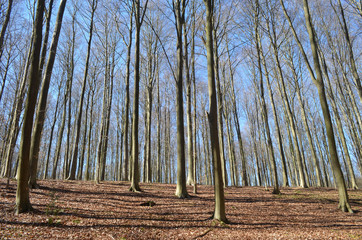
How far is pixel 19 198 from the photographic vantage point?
4930mm

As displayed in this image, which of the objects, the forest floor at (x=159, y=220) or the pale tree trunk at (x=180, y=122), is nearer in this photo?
the forest floor at (x=159, y=220)

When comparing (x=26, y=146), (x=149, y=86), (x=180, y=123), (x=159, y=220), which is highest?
(x=149, y=86)

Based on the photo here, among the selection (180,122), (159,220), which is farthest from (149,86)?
(159,220)

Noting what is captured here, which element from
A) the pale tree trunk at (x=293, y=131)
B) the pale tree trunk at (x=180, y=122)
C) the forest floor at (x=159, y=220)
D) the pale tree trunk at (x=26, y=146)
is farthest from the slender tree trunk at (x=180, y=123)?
the pale tree trunk at (x=293, y=131)

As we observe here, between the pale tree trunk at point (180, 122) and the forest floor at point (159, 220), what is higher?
the pale tree trunk at point (180, 122)

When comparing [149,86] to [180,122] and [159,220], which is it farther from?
[159,220]

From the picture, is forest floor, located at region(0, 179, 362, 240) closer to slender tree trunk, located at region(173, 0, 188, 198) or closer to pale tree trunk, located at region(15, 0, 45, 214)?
pale tree trunk, located at region(15, 0, 45, 214)

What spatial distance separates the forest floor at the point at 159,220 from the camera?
424cm

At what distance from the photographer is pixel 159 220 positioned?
528cm

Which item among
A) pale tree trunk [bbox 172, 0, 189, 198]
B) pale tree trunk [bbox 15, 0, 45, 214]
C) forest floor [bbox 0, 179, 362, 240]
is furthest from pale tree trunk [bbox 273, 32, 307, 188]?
pale tree trunk [bbox 15, 0, 45, 214]

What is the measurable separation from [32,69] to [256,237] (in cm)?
698

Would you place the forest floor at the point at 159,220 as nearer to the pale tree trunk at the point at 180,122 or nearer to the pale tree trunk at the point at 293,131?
the pale tree trunk at the point at 180,122

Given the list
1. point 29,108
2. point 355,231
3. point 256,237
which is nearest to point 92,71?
point 29,108

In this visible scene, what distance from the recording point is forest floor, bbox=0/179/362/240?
4.24m
